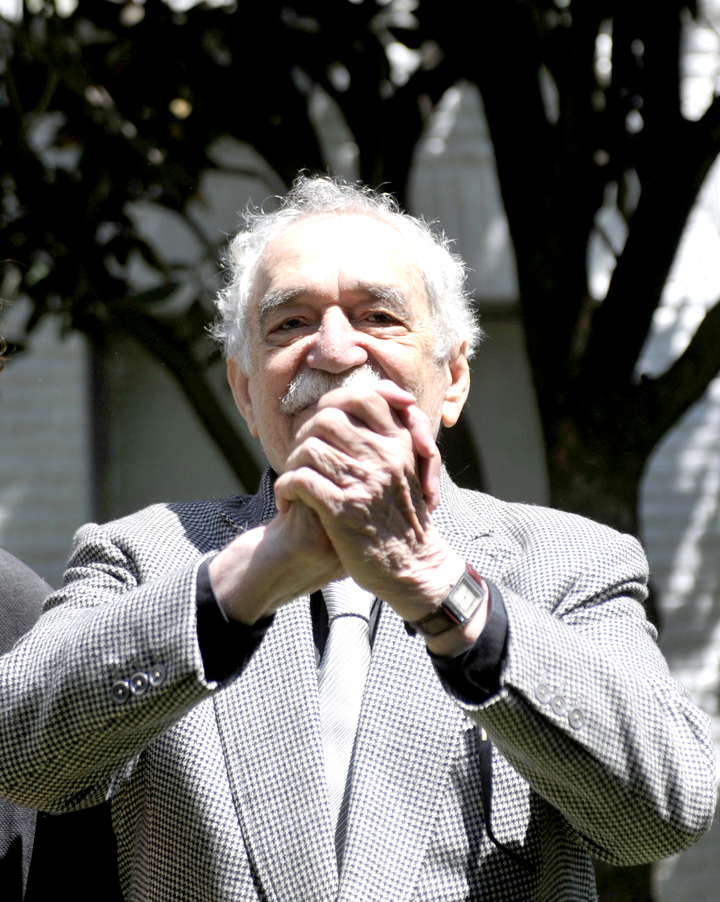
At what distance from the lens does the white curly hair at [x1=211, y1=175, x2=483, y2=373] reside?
1.65 metres

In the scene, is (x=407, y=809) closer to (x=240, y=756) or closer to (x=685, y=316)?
(x=240, y=756)

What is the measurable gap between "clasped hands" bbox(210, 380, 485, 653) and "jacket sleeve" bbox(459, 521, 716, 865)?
0.37 feet

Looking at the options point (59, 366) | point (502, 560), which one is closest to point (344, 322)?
point (502, 560)

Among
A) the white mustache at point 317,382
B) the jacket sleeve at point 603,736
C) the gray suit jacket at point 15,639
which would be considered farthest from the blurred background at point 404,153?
the jacket sleeve at point 603,736

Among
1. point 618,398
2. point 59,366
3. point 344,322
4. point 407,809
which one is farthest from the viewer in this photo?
point 59,366

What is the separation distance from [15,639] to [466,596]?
37.1 inches

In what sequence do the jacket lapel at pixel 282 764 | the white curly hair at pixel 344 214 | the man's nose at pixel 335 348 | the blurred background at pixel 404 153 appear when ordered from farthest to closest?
the blurred background at pixel 404 153, the white curly hair at pixel 344 214, the man's nose at pixel 335 348, the jacket lapel at pixel 282 764

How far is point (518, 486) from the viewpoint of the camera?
4.46 m

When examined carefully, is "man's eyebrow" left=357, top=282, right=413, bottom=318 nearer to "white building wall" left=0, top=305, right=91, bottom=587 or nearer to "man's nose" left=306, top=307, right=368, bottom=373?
"man's nose" left=306, top=307, right=368, bottom=373

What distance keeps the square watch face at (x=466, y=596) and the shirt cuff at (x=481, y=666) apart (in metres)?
0.03

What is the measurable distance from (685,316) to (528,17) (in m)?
1.96

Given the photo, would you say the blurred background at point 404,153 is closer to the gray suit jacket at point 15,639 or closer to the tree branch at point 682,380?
the tree branch at point 682,380

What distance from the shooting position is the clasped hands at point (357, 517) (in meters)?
1.15

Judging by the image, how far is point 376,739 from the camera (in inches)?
55.1
